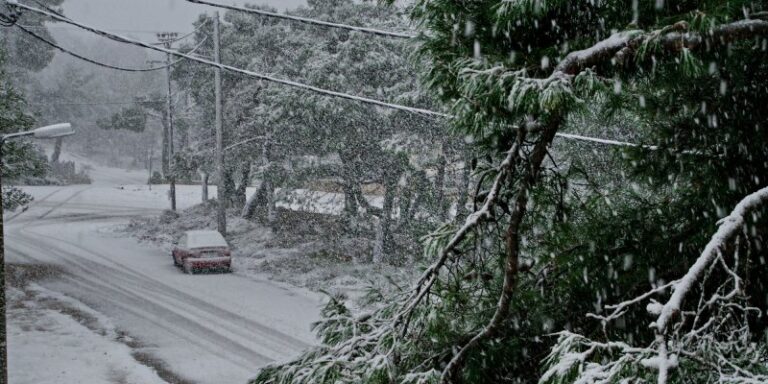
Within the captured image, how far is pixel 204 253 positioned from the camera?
2219 cm

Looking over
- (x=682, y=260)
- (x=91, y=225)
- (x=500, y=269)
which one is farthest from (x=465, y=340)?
(x=91, y=225)

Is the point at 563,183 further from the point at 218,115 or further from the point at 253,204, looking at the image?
the point at 253,204

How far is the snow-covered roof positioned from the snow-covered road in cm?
106

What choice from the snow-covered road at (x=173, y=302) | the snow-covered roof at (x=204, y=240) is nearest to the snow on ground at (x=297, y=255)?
the snow-covered road at (x=173, y=302)

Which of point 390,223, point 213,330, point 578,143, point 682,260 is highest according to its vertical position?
point 578,143

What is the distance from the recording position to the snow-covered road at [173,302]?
1368cm

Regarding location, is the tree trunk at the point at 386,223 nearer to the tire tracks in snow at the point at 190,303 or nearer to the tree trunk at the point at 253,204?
the tire tracks in snow at the point at 190,303

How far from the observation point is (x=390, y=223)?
22531mm

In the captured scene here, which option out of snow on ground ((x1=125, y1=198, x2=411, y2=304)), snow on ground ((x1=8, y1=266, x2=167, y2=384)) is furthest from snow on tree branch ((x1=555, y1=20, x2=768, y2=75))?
snow on ground ((x1=125, y1=198, x2=411, y2=304))

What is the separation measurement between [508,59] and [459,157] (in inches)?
607

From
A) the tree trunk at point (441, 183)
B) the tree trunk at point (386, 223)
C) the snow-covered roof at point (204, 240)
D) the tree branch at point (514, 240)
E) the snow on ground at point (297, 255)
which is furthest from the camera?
the snow-covered roof at point (204, 240)

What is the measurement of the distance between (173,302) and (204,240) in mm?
4511

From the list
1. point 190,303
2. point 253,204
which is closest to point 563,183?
point 190,303

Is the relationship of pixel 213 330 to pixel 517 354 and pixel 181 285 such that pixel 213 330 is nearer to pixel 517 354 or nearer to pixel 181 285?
pixel 181 285
